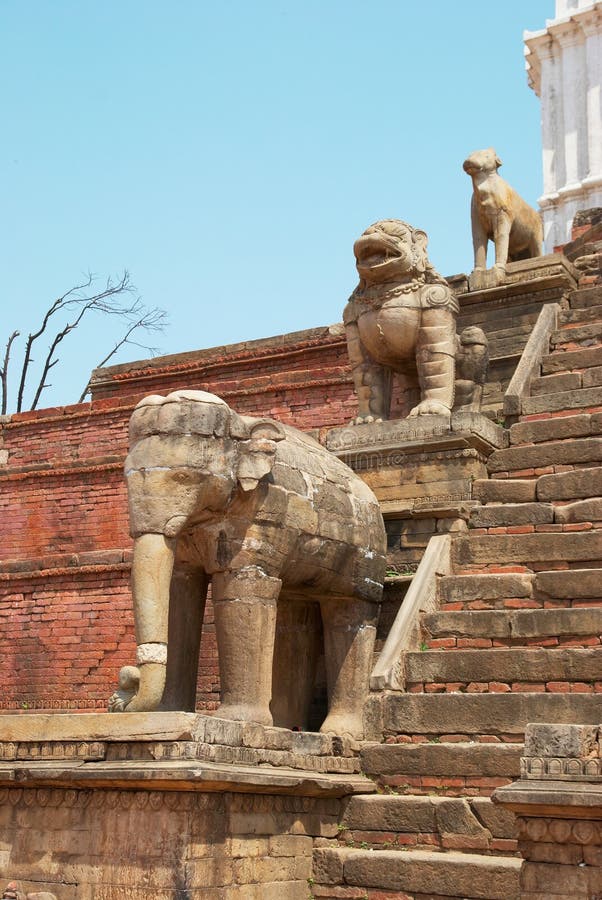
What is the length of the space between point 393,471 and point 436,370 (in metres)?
0.94

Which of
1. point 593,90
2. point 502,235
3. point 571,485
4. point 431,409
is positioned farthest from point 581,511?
point 593,90

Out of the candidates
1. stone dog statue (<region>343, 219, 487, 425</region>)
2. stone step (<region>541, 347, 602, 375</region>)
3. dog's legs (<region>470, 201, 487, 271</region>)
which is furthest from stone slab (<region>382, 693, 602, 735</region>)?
dog's legs (<region>470, 201, 487, 271</region>)

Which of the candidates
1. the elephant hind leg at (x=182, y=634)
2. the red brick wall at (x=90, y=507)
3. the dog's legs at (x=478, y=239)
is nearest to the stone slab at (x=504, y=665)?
the elephant hind leg at (x=182, y=634)

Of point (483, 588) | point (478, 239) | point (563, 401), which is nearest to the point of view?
point (483, 588)

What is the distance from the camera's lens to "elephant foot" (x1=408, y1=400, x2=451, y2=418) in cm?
1039

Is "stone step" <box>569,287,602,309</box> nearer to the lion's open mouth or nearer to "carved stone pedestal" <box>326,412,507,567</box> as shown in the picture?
"carved stone pedestal" <box>326,412,507,567</box>

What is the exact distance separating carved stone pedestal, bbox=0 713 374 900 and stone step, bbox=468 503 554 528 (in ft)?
8.05

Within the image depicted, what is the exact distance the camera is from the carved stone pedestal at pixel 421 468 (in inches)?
383

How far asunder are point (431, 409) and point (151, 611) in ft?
11.9

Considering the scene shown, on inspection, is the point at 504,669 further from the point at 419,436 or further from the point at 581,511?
the point at 419,436

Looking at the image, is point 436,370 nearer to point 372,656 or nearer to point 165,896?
point 372,656

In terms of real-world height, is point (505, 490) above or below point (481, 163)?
below

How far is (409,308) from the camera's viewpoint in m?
10.6

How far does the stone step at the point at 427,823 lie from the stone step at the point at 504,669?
31.8 inches
